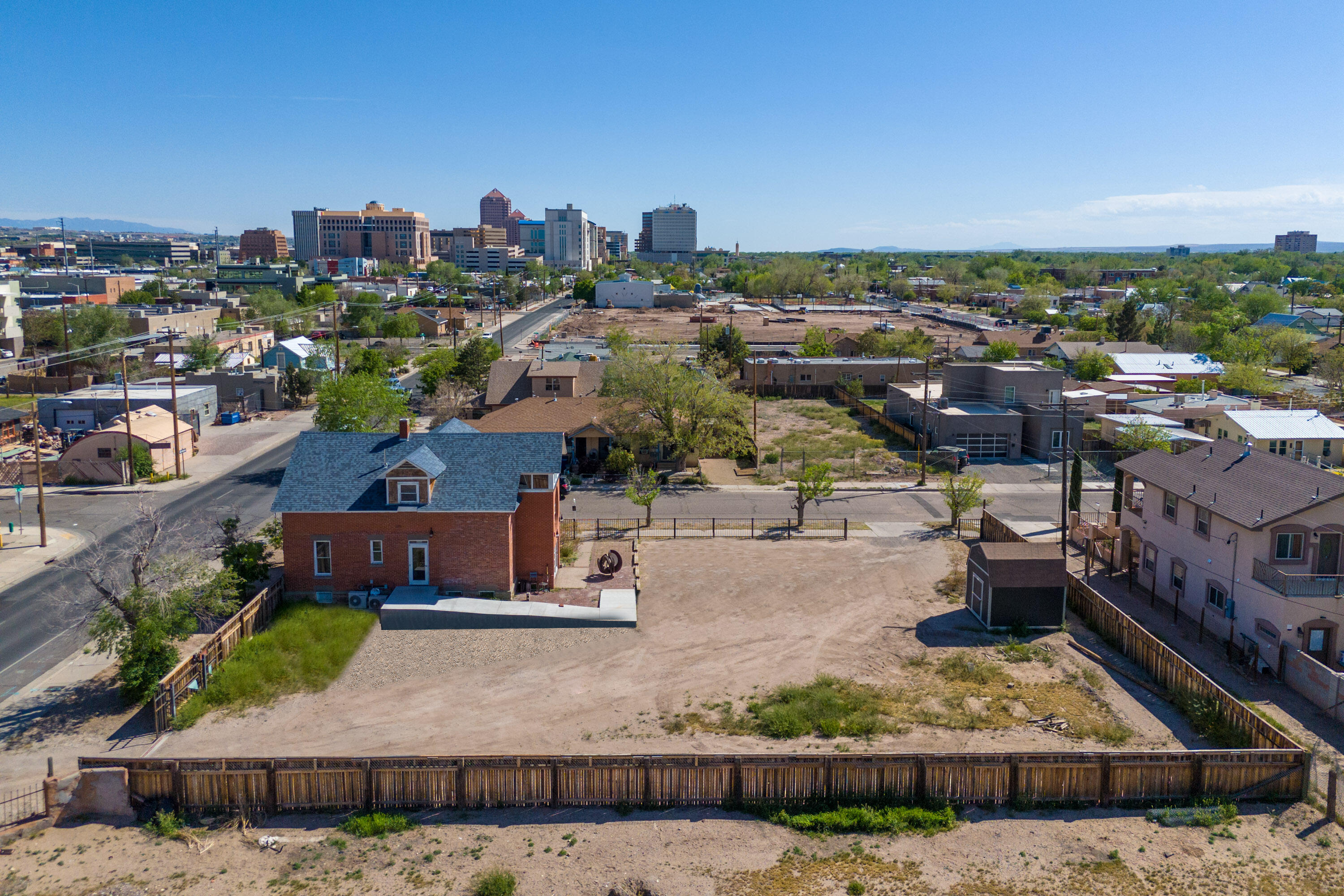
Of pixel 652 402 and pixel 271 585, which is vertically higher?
pixel 652 402

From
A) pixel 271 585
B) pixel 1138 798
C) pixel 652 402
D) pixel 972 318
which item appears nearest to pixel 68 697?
pixel 271 585

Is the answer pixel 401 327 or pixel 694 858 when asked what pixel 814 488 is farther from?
pixel 401 327

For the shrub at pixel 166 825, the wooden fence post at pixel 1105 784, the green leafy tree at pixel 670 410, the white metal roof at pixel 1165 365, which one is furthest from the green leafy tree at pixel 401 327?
the wooden fence post at pixel 1105 784

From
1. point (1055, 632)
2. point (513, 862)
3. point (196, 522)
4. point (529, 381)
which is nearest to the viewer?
point (513, 862)

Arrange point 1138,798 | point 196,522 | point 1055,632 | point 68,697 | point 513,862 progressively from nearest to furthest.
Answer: point 513,862, point 1138,798, point 68,697, point 1055,632, point 196,522

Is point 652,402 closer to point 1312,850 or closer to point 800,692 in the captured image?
point 800,692

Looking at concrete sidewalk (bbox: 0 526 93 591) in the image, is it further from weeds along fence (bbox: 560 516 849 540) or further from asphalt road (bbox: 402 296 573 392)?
asphalt road (bbox: 402 296 573 392)

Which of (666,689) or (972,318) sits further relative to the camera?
(972,318)

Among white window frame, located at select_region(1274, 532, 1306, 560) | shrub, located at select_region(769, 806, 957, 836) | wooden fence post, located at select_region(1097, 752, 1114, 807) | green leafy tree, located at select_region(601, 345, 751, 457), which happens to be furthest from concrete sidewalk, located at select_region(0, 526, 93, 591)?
white window frame, located at select_region(1274, 532, 1306, 560)
